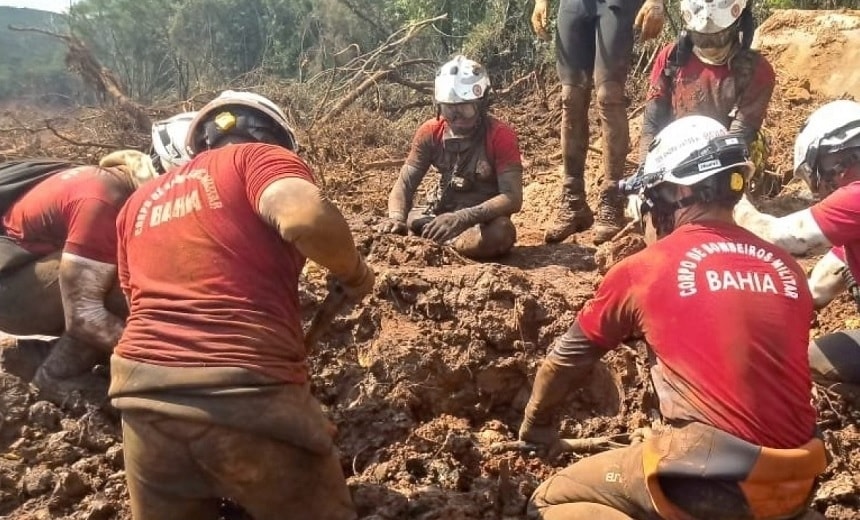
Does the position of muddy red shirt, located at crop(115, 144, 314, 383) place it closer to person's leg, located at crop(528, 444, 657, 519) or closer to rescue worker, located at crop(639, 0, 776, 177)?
person's leg, located at crop(528, 444, 657, 519)

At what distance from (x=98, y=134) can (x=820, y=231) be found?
902 cm

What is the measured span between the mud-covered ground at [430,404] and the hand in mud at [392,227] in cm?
29

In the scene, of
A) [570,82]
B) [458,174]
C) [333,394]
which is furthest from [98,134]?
[333,394]

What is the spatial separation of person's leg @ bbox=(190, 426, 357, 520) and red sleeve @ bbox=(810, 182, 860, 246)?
2277mm

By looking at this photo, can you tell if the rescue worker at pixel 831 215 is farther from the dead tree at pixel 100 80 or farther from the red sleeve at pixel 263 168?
the dead tree at pixel 100 80

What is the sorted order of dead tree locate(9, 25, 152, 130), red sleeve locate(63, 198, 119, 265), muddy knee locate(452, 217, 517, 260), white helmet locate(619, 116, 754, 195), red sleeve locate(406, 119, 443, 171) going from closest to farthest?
white helmet locate(619, 116, 754, 195), red sleeve locate(63, 198, 119, 265), muddy knee locate(452, 217, 517, 260), red sleeve locate(406, 119, 443, 171), dead tree locate(9, 25, 152, 130)

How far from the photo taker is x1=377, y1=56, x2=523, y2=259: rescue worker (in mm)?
5414

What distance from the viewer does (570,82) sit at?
218 inches

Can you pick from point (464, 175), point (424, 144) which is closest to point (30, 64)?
point (424, 144)

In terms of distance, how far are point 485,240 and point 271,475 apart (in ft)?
10.0

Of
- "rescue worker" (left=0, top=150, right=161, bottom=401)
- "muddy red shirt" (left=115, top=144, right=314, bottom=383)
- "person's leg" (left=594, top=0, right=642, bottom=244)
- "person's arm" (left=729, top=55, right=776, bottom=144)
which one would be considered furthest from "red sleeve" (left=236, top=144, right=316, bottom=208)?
"person's arm" (left=729, top=55, right=776, bottom=144)

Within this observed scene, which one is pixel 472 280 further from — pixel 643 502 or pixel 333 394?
pixel 643 502

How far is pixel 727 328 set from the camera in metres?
2.48

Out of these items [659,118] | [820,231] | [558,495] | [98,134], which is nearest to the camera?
[558,495]
